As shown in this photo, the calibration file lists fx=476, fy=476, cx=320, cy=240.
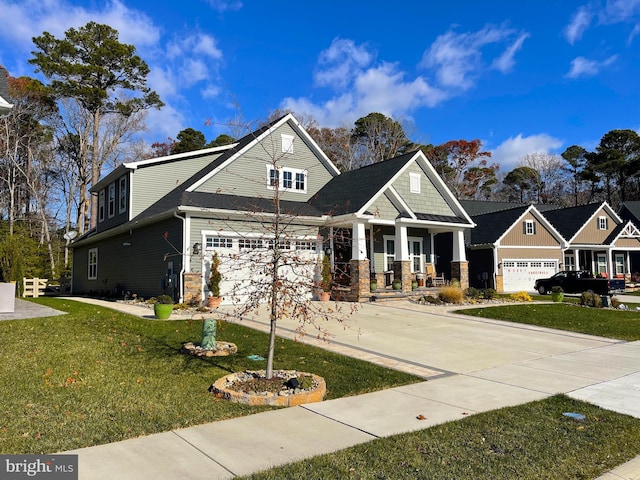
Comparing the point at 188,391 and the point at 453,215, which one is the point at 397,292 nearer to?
the point at 453,215

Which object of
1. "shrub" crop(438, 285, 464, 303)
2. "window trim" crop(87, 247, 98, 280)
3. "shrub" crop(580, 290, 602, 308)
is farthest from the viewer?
"window trim" crop(87, 247, 98, 280)

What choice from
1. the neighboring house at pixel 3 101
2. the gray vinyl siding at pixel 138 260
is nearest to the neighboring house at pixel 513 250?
the gray vinyl siding at pixel 138 260

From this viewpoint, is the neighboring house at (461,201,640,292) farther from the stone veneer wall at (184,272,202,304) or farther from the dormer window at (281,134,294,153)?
the stone veneer wall at (184,272,202,304)

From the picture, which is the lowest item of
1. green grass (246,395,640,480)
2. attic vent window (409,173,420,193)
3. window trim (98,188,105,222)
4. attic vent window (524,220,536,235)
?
A: green grass (246,395,640,480)

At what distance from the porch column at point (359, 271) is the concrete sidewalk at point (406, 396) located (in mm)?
5440

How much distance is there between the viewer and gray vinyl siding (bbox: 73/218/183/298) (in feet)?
56.1

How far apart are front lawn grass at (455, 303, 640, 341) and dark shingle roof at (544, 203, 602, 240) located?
57.9ft

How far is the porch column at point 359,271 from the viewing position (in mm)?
18969

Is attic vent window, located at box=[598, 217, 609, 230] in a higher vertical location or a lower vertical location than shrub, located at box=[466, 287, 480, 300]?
higher

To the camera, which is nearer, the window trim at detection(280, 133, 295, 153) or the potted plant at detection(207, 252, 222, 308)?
the potted plant at detection(207, 252, 222, 308)

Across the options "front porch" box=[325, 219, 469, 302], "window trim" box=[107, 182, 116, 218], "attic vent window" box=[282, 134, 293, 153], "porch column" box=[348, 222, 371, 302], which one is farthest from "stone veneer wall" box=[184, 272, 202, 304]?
"window trim" box=[107, 182, 116, 218]

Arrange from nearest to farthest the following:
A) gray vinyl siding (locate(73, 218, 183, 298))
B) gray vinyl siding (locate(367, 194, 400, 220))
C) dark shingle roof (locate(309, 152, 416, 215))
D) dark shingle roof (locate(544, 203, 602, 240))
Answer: gray vinyl siding (locate(73, 218, 183, 298))
dark shingle roof (locate(309, 152, 416, 215))
gray vinyl siding (locate(367, 194, 400, 220))
dark shingle roof (locate(544, 203, 602, 240))

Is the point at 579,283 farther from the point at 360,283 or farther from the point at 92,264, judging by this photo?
the point at 92,264

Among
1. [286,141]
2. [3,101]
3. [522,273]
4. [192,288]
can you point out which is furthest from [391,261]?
[3,101]
